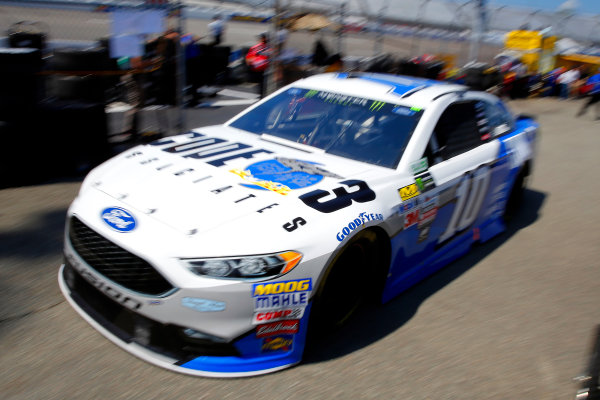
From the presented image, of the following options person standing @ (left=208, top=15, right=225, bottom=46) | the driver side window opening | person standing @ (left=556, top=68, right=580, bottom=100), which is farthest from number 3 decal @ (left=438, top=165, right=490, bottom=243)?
person standing @ (left=556, top=68, right=580, bottom=100)

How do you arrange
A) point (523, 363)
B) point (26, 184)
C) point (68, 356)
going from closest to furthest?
point (68, 356) < point (523, 363) < point (26, 184)

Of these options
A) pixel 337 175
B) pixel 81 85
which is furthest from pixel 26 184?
pixel 337 175

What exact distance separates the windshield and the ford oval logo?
1648mm

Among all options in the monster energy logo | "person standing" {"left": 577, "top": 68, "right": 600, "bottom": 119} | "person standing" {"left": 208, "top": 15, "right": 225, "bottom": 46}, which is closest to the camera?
the monster energy logo

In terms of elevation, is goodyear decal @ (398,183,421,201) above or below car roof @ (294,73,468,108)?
below

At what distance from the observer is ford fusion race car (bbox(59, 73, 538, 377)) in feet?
9.57

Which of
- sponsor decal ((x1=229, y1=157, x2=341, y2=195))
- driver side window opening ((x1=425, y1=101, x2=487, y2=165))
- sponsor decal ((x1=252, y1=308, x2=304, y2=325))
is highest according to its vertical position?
driver side window opening ((x1=425, y1=101, x2=487, y2=165))

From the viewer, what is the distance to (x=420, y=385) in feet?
10.4

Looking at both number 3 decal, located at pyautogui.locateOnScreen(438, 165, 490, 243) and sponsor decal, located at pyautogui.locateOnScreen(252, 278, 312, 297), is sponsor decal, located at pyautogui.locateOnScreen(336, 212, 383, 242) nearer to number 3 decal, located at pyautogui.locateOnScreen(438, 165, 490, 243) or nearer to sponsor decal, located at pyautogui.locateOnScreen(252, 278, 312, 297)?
sponsor decal, located at pyautogui.locateOnScreen(252, 278, 312, 297)

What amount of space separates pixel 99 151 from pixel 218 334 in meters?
4.35

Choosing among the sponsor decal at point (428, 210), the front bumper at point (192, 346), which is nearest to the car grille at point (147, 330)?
the front bumper at point (192, 346)

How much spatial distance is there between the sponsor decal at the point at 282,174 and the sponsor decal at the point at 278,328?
78 cm

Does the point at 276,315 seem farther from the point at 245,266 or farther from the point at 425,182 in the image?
the point at 425,182

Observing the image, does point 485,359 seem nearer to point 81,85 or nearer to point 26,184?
point 26,184
